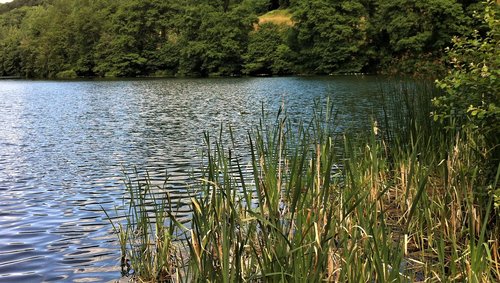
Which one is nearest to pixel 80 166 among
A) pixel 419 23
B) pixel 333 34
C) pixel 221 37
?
pixel 419 23

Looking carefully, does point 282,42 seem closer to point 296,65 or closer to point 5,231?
point 296,65

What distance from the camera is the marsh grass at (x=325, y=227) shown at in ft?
11.7

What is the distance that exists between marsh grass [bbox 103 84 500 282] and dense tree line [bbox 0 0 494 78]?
152 feet

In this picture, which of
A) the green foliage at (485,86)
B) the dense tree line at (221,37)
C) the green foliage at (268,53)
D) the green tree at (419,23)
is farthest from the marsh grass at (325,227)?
the green foliage at (268,53)

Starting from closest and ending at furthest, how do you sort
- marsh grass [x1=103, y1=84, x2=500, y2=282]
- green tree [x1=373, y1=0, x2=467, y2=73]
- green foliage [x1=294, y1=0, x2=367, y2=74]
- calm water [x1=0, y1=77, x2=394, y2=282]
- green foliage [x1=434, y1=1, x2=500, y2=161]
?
marsh grass [x1=103, y1=84, x2=500, y2=282], green foliage [x1=434, y1=1, x2=500, y2=161], calm water [x1=0, y1=77, x2=394, y2=282], green tree [x1=373, y1=0, x2=467, y2=73], green foliage [x1=294, y1=0, x2=367, y2=74]

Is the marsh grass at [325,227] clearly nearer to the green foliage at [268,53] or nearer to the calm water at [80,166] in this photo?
the calm water at [80,166]

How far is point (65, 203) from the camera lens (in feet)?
30.4

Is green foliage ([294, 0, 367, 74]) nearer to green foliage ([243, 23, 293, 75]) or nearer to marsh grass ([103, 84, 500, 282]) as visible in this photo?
green foliage ([243, 23, 293, 75])

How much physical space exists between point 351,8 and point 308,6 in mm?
6315

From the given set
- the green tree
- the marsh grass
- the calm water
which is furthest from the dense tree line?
the marsh grass

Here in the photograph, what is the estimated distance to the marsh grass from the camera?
3.56m

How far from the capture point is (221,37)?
79250mm

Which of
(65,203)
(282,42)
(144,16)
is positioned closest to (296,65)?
(282,42)

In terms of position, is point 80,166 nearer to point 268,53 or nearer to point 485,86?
point 485,86
